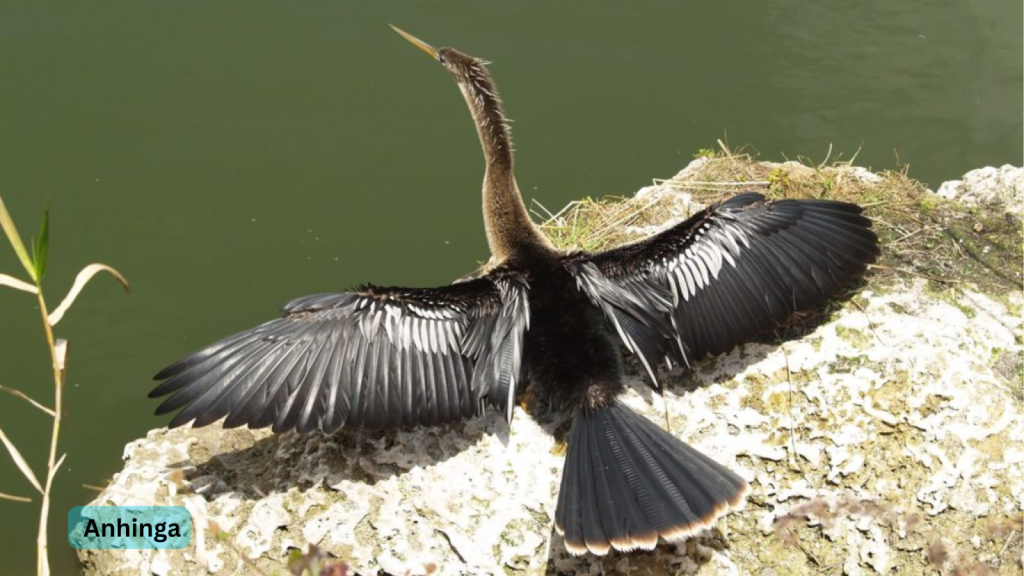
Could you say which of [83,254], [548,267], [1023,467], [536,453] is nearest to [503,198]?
[548,267]

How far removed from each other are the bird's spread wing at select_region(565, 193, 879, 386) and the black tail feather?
1.16 feet

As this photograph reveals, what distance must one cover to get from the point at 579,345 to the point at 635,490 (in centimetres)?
64

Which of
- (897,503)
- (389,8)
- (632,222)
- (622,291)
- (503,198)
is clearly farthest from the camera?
(389,8)

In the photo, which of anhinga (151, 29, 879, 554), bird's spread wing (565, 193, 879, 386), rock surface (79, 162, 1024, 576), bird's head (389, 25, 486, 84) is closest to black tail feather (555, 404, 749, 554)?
anhinga (151, 29, 879, 554)

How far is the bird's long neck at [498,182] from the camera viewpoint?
150 inches

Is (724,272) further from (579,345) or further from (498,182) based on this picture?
(498,182)

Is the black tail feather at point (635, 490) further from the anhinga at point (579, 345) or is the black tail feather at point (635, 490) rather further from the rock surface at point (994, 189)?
the rock surface at point (994, 189)

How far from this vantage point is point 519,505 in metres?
3.00

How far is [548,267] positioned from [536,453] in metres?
0.75

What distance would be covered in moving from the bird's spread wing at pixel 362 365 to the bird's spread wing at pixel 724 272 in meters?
0.39

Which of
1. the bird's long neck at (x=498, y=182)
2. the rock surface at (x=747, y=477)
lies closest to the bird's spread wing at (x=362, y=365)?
the rock surface at (x=747, y=477)

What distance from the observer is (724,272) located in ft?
11.1

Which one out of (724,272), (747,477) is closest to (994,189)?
(724,272)

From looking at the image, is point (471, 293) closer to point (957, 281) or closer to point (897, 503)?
point (897, 503)
